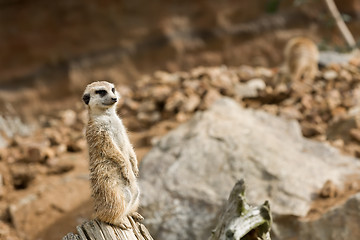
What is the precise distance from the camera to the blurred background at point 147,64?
554 centimetres

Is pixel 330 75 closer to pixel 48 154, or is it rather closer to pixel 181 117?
pixel 181 117

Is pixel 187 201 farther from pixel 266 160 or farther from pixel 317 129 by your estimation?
pixel 317 129

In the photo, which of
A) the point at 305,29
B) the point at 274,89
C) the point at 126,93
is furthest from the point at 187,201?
the point at 305,29

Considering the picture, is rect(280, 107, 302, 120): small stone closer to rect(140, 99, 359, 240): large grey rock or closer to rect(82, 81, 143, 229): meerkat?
rect(140, 99, 359, 240): large grey rock

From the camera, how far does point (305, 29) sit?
8.48 m

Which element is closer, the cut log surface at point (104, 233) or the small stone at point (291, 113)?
the cut log surface at point (104, 233)

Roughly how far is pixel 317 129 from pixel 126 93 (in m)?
2.72

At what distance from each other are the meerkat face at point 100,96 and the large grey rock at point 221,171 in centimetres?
132

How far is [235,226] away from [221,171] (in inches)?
68.2

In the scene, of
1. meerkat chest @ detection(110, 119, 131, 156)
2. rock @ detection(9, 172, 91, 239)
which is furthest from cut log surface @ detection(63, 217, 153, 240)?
rock @ detection(9, 172, 91, 239)

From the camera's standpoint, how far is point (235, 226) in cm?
224

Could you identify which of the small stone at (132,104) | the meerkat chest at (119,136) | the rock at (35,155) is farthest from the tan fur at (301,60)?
the meerkat chest at (119,136)

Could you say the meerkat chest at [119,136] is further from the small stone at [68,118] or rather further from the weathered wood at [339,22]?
the weathered wood at [339,22]

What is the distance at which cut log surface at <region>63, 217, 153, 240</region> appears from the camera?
2.50 meters
